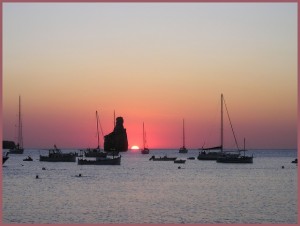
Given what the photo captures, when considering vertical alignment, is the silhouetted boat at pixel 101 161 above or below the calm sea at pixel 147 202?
above

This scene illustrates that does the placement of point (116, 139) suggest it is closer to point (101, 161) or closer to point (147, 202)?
point (101, 161)

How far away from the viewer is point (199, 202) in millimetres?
53844

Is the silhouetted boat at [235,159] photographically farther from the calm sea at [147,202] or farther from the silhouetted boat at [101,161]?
the calm sea at [147,202]

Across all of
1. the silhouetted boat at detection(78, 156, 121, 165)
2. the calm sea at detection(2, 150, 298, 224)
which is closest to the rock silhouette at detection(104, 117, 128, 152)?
the silhouetted boat at detection(78, 156, 121, 165)

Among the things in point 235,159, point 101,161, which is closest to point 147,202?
point 101,161

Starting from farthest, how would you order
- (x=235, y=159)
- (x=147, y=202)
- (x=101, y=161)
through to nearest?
(x=235, y=159) → (x=101, y=161) → (x=147, y=202)

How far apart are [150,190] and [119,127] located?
264 feet

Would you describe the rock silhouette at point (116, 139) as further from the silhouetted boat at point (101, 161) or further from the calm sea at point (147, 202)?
the calm sea at point (147, 202)

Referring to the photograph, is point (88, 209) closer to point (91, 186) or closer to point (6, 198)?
point (6, 198)

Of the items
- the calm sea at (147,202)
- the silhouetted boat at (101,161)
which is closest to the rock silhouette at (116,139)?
the silhouetted boat at (101,161)

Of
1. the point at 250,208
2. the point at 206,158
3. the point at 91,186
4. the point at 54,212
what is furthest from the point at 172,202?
the point at 206,158

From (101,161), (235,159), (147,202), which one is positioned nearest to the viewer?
(147,202)

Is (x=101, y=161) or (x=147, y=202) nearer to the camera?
(x=147, y=202)

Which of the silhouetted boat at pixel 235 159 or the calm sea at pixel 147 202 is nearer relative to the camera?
the calm sea at pixel 147 202
